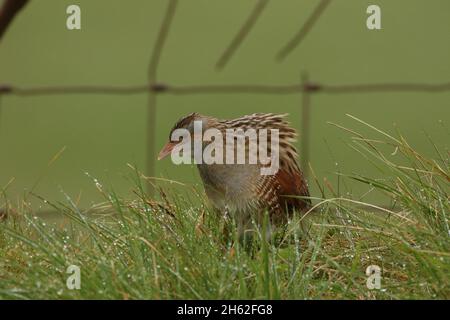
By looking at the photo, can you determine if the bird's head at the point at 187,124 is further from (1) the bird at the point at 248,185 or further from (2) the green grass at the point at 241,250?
(2) the green grass at the point at 241,250

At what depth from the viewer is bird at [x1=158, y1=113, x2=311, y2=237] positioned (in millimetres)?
2867

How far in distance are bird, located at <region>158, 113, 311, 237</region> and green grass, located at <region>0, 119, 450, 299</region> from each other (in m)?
0.05

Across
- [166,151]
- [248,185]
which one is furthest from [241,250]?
[166,151]

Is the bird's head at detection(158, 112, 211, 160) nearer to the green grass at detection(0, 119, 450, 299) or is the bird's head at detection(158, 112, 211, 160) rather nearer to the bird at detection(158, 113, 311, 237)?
the bird at detection(158, 113, 311, 237)

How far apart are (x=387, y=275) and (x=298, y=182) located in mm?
463

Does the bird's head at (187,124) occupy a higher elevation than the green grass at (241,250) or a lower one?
higher

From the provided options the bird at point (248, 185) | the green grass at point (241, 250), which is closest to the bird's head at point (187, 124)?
the bird at point (248, 185)

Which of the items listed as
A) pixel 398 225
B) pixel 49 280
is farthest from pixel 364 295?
pixel 49 280

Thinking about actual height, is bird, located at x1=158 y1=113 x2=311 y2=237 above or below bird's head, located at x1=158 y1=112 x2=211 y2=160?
below

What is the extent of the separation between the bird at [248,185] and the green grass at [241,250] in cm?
5

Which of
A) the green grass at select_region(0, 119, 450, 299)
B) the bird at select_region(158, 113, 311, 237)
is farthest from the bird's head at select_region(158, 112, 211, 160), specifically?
the green grass at select_region(0, 119, 450, 299)

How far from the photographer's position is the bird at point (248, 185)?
9.41 feet

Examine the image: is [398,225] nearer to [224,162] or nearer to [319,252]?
[319,252]

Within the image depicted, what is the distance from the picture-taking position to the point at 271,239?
9.13 feet
